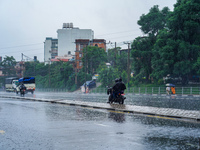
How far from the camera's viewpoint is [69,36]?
13562cm

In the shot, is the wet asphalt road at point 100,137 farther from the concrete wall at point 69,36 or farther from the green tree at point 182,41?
the concrete wall at point 69,36

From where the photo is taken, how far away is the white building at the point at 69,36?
5285 inches

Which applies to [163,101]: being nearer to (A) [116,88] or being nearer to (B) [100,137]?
(A) [116,88]

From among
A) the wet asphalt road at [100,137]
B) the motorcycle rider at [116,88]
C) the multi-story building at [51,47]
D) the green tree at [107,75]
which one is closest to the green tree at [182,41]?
the green tree at [107,75]

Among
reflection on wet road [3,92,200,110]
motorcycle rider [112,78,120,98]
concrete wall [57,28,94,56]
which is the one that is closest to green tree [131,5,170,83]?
reflection on wet road [3,92,200,110]

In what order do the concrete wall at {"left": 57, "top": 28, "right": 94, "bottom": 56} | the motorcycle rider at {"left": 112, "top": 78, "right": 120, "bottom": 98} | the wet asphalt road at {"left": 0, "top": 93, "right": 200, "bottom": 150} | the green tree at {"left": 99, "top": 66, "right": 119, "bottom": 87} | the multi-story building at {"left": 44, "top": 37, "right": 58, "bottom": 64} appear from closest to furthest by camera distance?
the wet asphalt road at {"left": 0, "top": 93, "right": 200, "bottom": 150}, the motorcycle rider at {"left": 112, "top": 78, "right": 120, "bottom": 98}, the green tree at {"left": 99, "top": 66, "right": 119, "bottom": 87}, the concrete wall at {"left": 57, "top": 28, "right": 94, "bottom": 56}, the multi-story building at {"left": 44, "top": 37, "right": 58, "bottom": 64}

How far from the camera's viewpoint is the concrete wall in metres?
134

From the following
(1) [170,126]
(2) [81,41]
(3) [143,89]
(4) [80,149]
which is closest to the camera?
(4) [80,149]

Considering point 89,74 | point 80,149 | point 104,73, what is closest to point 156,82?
point 104,73

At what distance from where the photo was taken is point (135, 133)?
344 inches

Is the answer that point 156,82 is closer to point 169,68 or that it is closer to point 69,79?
point 169,68

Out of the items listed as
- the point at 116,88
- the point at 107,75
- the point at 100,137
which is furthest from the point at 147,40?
the point at 100,137

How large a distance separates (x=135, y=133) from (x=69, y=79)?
298 ft

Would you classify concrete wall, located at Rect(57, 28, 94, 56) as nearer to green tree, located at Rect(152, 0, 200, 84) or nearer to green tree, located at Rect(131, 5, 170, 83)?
green tree, located at Rect(131, 5, 170, 83)
